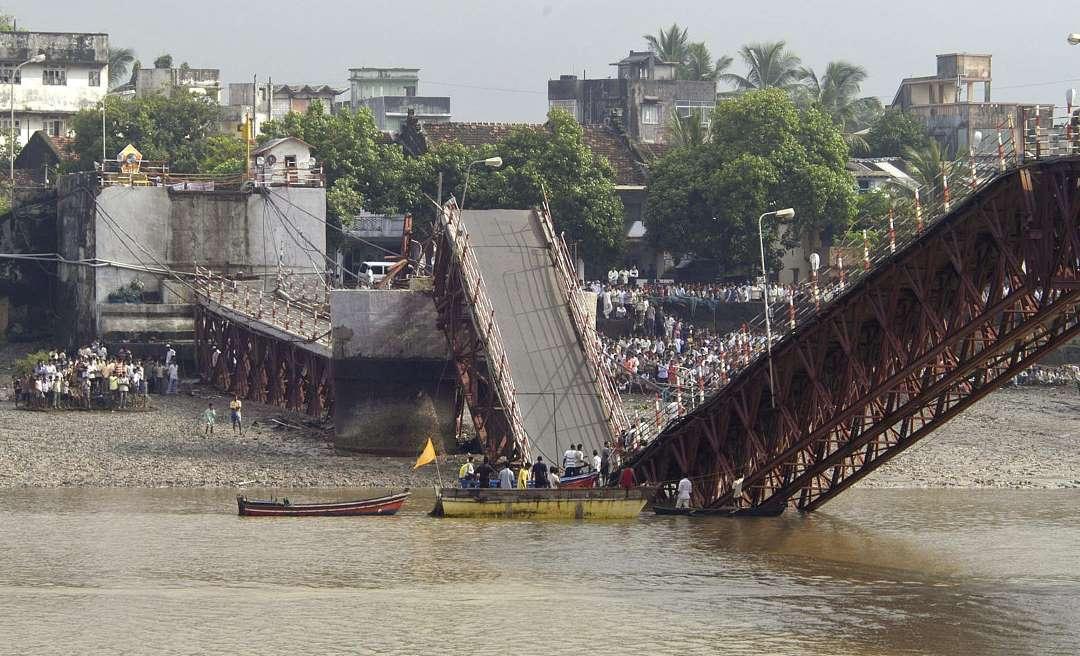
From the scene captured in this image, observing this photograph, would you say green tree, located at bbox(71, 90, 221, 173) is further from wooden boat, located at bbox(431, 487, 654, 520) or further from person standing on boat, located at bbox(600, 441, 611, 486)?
wooden boat, located at bbox(431, 487, 654, 520)

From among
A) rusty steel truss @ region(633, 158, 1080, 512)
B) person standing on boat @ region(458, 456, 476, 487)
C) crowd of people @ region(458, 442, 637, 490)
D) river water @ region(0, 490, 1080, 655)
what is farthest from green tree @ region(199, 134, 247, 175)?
rusty steel truss @ region(633, 158, 1080, 512)

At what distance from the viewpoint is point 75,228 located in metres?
Answer: 85.4

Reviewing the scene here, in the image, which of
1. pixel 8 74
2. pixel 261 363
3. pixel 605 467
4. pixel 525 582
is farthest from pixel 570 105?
pixel 525 582

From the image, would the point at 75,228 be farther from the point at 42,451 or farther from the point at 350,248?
the point at 42,451

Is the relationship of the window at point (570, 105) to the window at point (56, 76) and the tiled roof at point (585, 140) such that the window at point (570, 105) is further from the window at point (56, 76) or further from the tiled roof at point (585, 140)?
the window at point (56, 76)

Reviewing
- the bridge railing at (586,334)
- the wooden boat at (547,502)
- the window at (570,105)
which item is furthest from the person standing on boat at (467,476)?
the window at (570,105)

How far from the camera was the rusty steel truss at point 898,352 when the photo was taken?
135 feet

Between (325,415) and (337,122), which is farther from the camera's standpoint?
(337,122)

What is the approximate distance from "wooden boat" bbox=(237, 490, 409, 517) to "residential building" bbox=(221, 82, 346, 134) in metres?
80.0

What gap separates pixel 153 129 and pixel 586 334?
6911 centimetres

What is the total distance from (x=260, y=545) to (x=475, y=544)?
5.32 metres

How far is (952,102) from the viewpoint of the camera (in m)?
134

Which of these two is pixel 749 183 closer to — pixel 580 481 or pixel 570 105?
pixel 580 481

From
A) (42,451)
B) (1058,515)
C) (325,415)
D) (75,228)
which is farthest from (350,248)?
(1058,515)
